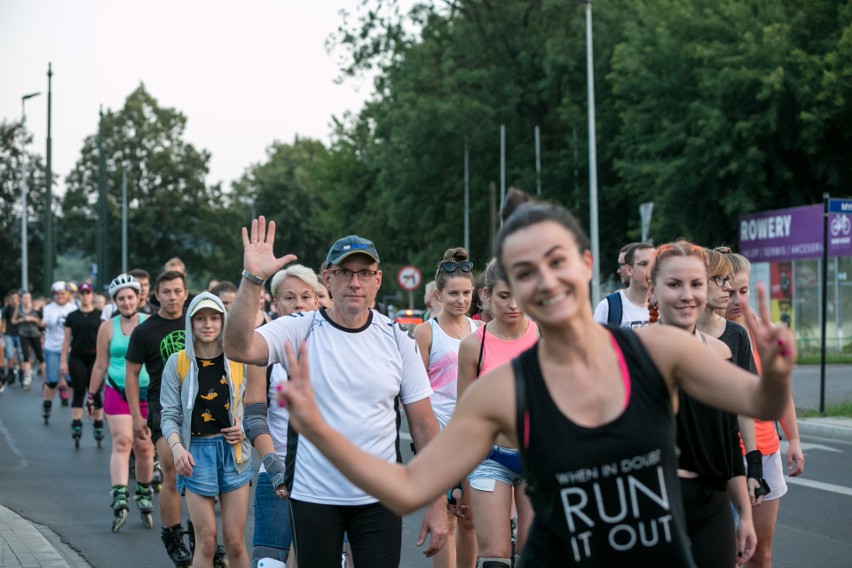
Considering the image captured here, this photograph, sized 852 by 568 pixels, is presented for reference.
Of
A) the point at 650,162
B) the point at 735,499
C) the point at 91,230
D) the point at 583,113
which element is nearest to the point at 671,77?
the point at 650,162

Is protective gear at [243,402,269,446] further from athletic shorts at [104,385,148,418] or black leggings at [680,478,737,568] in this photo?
athletic shorts at [104,385,148,418]

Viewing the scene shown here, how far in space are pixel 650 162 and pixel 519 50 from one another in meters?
12.2

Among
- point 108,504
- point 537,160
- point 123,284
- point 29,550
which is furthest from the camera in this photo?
point 537,160

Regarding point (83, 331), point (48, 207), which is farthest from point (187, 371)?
point (48, 207)

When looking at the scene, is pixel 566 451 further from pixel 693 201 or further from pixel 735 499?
pixel 693 201

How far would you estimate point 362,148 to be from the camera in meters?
62.3

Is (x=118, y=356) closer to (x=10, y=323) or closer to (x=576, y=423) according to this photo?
(x=576, y=423)

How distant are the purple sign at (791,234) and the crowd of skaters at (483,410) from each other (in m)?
24.7

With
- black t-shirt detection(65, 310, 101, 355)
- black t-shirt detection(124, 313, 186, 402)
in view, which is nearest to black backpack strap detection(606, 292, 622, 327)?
black t-shirt detection(124, 313, 186, 402)

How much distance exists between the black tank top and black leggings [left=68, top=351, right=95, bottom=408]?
1326 cm

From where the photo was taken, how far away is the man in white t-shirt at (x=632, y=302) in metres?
7.55

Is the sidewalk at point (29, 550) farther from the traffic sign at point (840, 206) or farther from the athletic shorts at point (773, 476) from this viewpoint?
the traffic sign at point (840, 206)

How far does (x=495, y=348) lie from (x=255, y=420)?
1280 mm

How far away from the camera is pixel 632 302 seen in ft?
25.3
